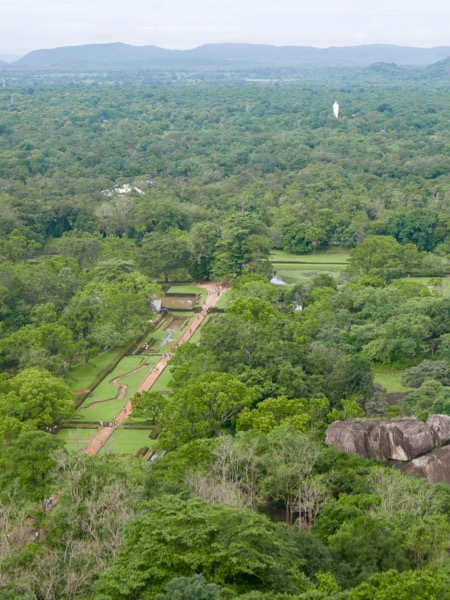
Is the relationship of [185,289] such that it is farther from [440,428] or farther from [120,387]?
[440,428]

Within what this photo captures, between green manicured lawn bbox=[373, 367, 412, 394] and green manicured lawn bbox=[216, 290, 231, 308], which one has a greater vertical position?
green manicured lawn bbox=[373, 367, 412, 394]

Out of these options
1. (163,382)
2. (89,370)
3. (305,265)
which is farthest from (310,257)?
(89,370)

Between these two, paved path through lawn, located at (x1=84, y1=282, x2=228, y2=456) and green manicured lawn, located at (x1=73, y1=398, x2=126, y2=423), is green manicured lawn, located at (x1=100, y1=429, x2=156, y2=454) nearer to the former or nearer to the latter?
paved path through lawn, located at (x1=84, y1=282, x2=228, y2=456)

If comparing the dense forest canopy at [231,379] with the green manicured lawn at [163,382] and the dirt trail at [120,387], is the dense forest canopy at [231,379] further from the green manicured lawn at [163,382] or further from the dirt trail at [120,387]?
the dirt trail at [120,387]

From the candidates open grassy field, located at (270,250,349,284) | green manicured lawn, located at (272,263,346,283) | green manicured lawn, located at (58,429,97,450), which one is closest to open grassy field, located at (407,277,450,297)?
open grassy field, located at (270,250,349,284)

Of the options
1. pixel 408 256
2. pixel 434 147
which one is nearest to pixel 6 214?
pixel 408 256

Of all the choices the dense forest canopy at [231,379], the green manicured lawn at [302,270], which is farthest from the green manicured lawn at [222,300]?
the green manicured lawn at [302,270]
